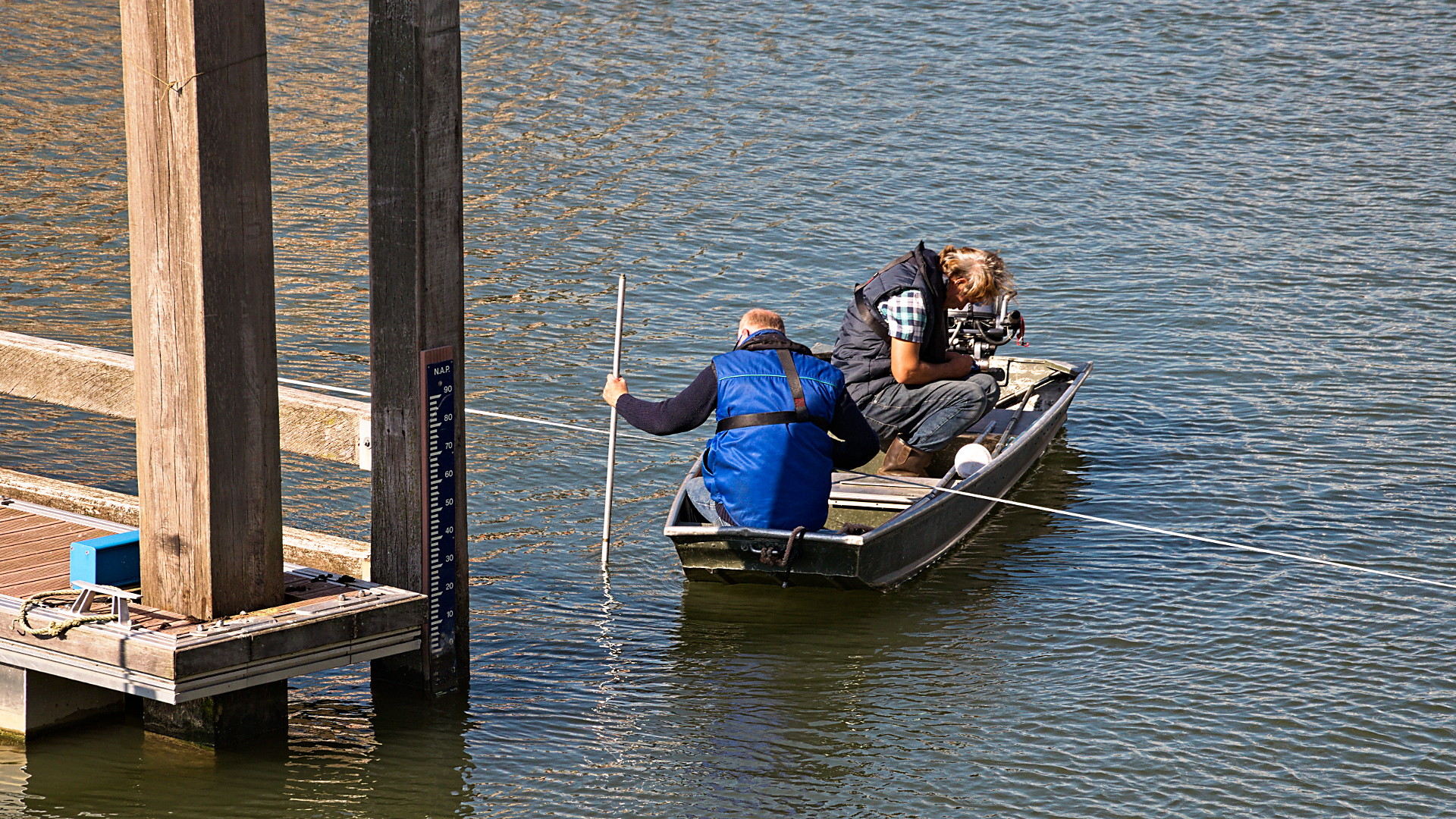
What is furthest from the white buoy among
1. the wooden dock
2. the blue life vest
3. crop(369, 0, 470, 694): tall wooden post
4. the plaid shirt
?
the wooden dock

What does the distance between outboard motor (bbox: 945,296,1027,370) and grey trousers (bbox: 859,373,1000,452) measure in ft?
3.74

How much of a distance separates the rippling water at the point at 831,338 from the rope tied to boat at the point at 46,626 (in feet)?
2.39

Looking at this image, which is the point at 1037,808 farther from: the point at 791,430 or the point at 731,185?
the point at 731,185

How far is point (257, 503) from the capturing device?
5945 mm

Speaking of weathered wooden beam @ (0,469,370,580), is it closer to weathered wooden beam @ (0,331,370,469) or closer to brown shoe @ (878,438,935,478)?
weathered wooden beam @ (0,331,370,469)

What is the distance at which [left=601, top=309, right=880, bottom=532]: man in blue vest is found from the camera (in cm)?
773

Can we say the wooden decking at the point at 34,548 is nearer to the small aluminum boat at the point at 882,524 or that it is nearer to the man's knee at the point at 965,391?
the small aluminum boat at the point at 882,524

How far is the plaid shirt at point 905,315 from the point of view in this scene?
9.08 m

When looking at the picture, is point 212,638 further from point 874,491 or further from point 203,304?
point 874,491

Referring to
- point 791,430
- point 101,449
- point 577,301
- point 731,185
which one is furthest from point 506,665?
point 731,185

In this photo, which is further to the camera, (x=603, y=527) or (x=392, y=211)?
(x=603, y=527)

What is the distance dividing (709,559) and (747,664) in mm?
576

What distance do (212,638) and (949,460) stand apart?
5.41 m

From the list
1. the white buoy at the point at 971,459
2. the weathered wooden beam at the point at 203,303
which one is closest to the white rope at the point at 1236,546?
the white buoy at the point at 971,459
